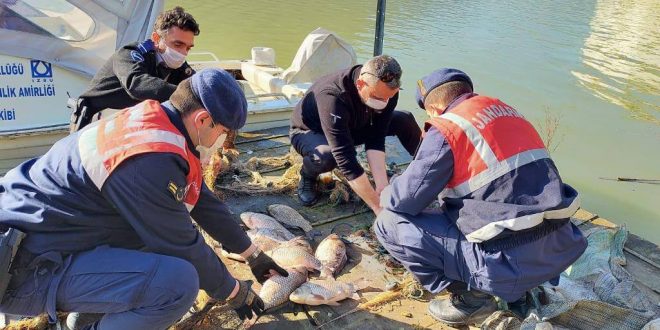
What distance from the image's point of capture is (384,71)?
3.65 meters

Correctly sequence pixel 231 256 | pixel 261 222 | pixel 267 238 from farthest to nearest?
pixel 261 222 < pixel 267 238 < pixel 231 256

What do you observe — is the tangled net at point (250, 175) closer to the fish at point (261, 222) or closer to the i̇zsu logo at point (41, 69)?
the fish at point (261, 222)

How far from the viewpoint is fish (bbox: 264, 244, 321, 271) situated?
334 centimetres

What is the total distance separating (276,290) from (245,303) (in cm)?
29

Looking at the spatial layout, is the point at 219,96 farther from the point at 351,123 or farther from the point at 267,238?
the point at 351,123

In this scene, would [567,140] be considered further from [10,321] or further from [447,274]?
[10,321]

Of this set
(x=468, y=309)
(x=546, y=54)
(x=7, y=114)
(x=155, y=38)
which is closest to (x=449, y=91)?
(x=468, y=309)

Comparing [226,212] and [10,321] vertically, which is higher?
[226,212]

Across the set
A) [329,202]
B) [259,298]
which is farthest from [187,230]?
[329,202]

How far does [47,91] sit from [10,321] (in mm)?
3250

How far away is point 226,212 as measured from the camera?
278 cm

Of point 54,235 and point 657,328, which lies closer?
point 54,235

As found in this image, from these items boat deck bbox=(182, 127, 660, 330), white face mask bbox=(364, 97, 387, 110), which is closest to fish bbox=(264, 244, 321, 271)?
boat deck bbox=(182, 127, 660, 330)

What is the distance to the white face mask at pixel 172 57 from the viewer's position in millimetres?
4410
